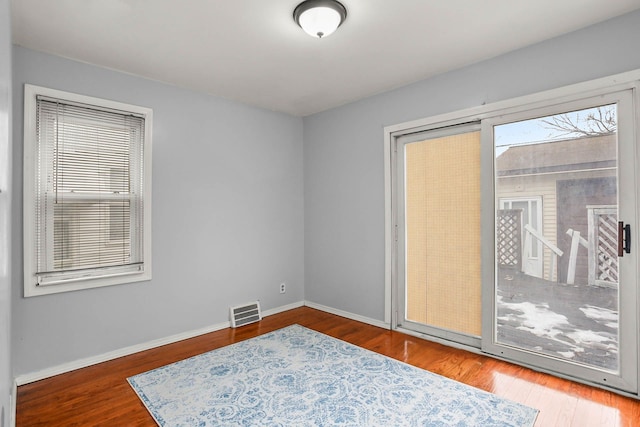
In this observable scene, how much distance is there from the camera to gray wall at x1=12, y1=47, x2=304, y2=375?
2742 mm

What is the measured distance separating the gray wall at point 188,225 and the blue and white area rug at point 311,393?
Result: 0.69 m

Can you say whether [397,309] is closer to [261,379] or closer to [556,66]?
[261,379]

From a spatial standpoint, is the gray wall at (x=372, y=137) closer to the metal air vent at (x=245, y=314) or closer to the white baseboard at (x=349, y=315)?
the white baseboard at (x=349, y=315)

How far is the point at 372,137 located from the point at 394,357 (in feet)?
7.76

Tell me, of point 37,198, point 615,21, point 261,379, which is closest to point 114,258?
point 37,198

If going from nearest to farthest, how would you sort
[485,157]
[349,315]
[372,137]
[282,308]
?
[485,157] → [372,137] → [349,315] → [282,308]

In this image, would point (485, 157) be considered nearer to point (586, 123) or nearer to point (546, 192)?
point (546, 192)

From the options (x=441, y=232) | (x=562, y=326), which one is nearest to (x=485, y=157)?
(x=441, y=232)

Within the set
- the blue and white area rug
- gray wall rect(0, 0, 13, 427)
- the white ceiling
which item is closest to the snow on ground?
the blue and white area rug

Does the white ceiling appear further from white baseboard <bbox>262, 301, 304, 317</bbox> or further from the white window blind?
white baseboard <bbox>262, 301, 304, 317</bbox>

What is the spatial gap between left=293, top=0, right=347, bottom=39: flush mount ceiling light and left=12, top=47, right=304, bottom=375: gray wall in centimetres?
185

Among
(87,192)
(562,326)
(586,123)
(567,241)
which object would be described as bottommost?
(562,326)

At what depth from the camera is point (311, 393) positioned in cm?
244

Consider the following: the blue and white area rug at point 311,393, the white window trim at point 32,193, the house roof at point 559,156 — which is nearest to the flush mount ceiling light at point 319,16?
the house roof at point 559,156
